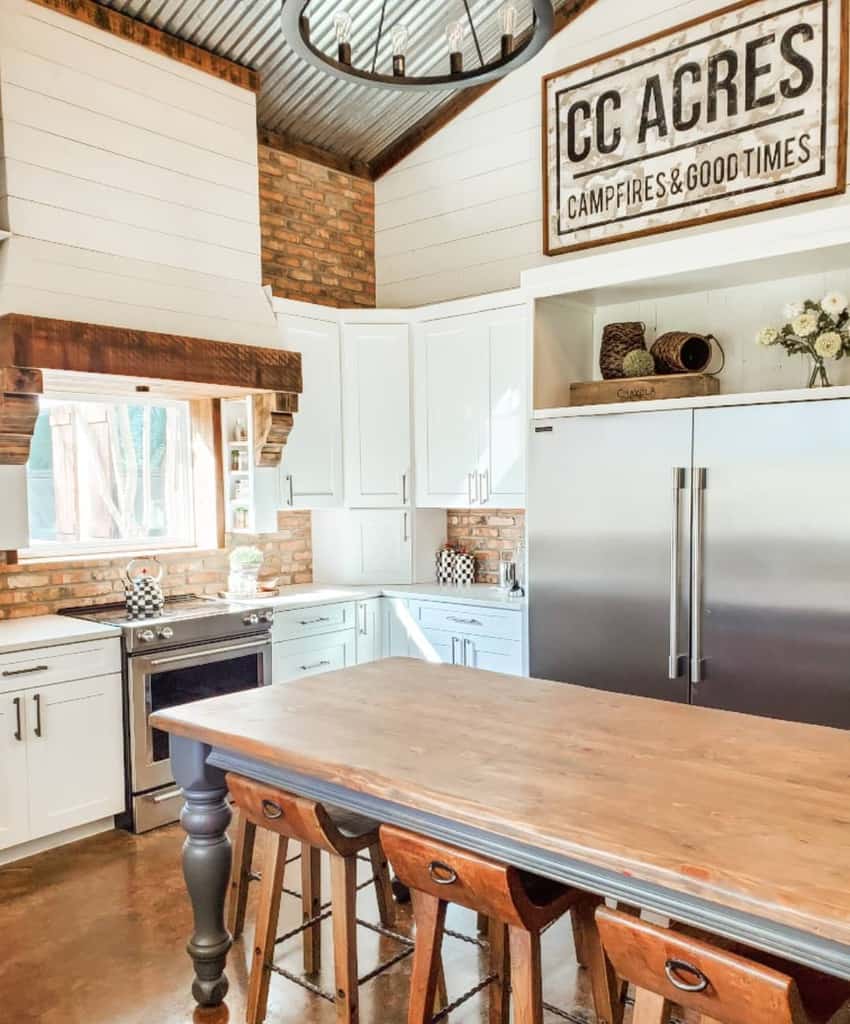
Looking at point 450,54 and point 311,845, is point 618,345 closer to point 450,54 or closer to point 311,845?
point 450,54

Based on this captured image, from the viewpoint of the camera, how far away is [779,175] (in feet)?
12.9

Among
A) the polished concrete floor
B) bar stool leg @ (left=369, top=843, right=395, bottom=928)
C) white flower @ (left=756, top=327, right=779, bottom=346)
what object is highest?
white flower @ (left=756, top=327, right=779, bottom=346)

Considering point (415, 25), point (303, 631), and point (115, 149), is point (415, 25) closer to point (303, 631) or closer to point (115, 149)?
point (115, 149)

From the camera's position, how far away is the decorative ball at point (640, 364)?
407 cm

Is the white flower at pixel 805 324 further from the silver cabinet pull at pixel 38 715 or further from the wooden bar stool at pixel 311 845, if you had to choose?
the silver cabinet pull at pixel 38 715

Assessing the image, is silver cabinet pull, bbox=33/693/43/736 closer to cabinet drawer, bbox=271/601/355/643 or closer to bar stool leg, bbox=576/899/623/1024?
cabinet drawer, bbox=271/601/355/643

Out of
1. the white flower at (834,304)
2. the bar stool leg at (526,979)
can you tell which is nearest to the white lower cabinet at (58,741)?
the bar stool leg at (526,979)

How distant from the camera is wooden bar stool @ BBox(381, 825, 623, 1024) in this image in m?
1.72

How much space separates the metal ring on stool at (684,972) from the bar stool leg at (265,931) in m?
1.24

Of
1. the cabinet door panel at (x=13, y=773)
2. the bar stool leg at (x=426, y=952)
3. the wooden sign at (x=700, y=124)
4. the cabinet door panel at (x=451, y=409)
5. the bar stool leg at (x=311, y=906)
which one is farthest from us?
the cabinet door panel at (x=451, y=409)

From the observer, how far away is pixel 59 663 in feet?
11.9

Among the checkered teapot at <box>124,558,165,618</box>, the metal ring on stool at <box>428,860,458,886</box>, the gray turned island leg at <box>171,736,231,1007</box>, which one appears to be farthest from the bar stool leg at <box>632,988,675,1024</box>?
the checkered teapot at <box>124,558,165,618</box>

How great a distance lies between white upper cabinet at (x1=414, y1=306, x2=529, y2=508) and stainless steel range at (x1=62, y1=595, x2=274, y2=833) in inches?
51.3

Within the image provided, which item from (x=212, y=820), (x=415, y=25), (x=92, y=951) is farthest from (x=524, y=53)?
(x=92, y=951)
